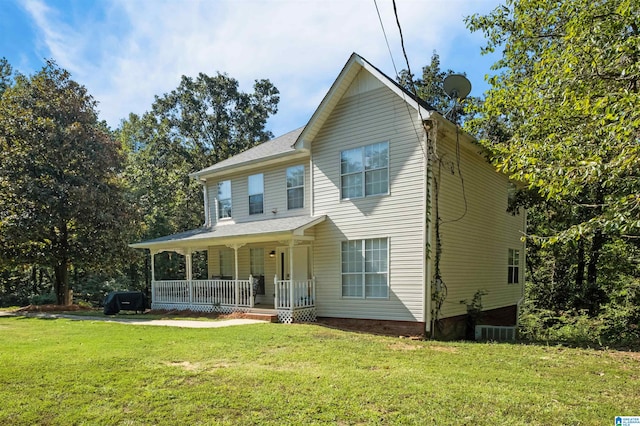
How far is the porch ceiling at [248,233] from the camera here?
12026mm

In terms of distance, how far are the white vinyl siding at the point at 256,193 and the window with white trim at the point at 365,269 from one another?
13.8 feet

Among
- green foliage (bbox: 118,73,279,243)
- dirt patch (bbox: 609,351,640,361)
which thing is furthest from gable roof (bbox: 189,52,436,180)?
green foliage (bbox: 118,73,279,243)

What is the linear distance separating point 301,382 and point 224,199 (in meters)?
11.7

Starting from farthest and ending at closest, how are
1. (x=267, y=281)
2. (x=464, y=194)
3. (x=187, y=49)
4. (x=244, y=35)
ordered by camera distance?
(x=267, y=281) < (x=464, y=194) < (x=187, y=49) < (x=244, y=35)

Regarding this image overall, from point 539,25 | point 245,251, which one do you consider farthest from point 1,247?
point 539,25

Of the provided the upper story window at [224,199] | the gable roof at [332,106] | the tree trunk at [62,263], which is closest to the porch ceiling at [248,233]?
the upper story window at [224,199]

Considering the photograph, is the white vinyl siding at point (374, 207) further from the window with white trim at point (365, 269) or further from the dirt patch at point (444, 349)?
the dirt patch at point (444, 349)

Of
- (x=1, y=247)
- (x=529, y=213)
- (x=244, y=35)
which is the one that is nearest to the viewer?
(x=244, y=35)

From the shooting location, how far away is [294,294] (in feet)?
41.1

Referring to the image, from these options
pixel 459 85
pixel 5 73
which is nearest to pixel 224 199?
pixel 459 85

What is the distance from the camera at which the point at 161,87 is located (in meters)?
30.2

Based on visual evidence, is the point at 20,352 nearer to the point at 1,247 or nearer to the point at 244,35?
the point at 244,35

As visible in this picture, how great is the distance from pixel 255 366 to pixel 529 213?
57.4ft

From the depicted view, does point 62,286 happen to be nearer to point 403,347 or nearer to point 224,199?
point 224,199
